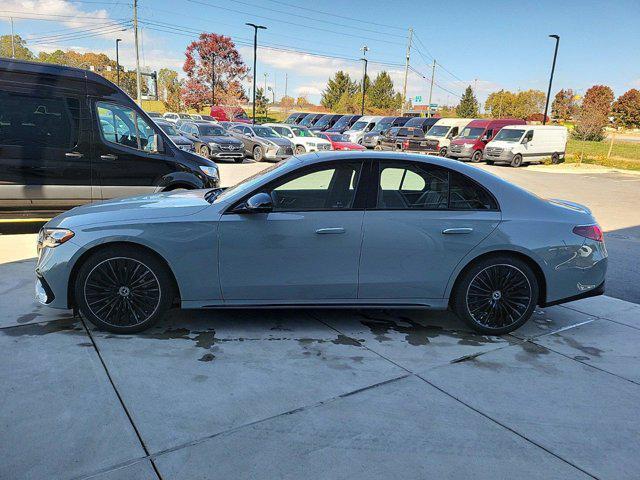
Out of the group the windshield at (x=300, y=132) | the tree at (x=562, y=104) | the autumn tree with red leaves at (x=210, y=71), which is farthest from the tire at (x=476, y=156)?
the tree at (x=562, y=104)

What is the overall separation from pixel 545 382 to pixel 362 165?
217 cm

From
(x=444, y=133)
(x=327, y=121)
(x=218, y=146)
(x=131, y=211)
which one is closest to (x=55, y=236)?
(x=131, y=211)

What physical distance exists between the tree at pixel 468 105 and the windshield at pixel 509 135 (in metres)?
57.4

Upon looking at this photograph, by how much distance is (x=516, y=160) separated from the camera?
25562 millimetres

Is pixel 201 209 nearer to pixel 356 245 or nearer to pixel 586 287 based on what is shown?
pixel 356 245

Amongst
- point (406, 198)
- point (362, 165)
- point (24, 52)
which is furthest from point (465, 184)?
point (24, 52)

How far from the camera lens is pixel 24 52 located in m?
102

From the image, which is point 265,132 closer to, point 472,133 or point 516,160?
point 472,133

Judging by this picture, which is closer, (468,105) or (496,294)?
(496,294)

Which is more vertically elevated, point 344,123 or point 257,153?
point 344,123

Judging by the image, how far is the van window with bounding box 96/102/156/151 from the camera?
704 centimetres

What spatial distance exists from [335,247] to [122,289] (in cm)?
172

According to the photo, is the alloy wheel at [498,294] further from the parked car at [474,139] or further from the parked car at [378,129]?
the parked car at [378,129]

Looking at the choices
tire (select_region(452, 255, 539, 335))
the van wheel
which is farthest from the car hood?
the van wheel
